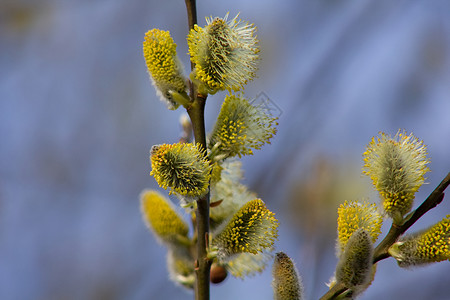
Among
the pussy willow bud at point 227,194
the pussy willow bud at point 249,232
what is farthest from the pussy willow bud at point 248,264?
the pussy willow bud at point 249,232

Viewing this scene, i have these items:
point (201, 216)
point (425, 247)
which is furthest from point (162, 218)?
point (425, 247)

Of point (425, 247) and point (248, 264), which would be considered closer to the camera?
point (425, 247)

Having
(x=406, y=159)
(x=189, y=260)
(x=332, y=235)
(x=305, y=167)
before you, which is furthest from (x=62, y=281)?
(x=406, y=159)

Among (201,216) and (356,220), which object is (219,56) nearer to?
(201,216)

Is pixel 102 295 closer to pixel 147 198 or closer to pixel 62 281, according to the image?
pixel 62 281

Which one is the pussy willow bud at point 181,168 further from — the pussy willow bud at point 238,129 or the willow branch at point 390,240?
the willow branch at point 390,240

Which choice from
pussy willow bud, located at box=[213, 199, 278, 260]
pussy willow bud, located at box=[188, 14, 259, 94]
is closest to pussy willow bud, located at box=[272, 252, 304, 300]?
pussy willow bud, located at box=[213, 199, 278, 260]
